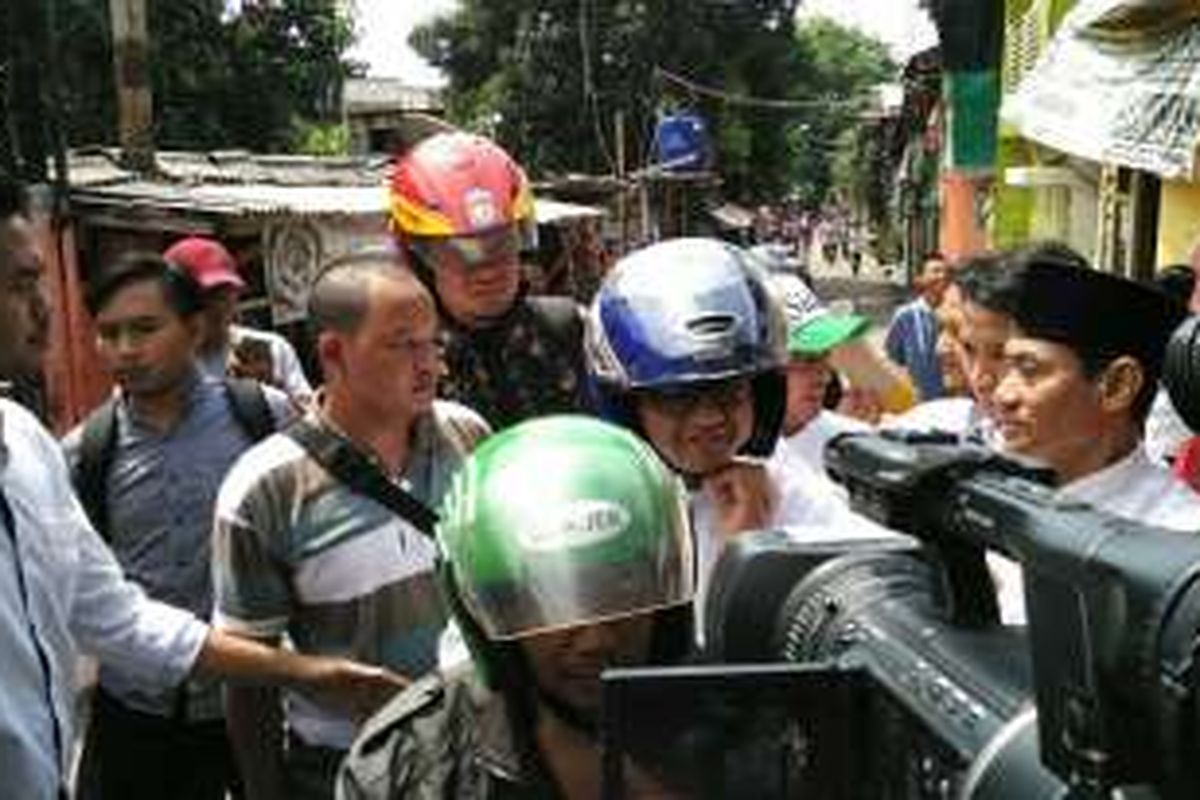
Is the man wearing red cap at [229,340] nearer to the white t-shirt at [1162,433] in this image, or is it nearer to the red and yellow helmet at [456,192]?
the red and yellow helmet at [456,192]

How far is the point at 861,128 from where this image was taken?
198ft

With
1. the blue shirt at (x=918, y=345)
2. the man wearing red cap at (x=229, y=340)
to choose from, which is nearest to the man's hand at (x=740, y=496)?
the man wearing red cap at (x=229, y=340)

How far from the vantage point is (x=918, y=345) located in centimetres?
722

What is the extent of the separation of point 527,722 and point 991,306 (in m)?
1.50

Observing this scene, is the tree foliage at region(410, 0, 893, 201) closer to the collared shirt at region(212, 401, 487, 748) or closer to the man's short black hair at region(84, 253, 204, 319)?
the man's short black hair at region(84, 253, 204, 319)

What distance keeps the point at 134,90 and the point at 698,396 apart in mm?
13578

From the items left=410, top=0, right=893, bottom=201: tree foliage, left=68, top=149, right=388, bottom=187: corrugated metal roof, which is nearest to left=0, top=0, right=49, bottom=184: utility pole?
left=68, top=149, right=388, bottom=187: corrugated metal roof

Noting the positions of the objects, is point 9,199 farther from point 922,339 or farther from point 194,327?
point 922,339

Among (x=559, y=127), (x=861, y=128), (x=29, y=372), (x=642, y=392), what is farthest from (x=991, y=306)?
(x=861, y=128)

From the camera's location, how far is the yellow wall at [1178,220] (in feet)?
26.2

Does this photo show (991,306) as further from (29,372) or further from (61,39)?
(61,39)

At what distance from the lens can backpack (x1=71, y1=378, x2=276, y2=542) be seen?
399cm

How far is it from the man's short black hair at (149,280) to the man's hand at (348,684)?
5.14 ft

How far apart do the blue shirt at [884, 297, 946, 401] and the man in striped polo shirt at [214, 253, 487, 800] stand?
12.5 feet
